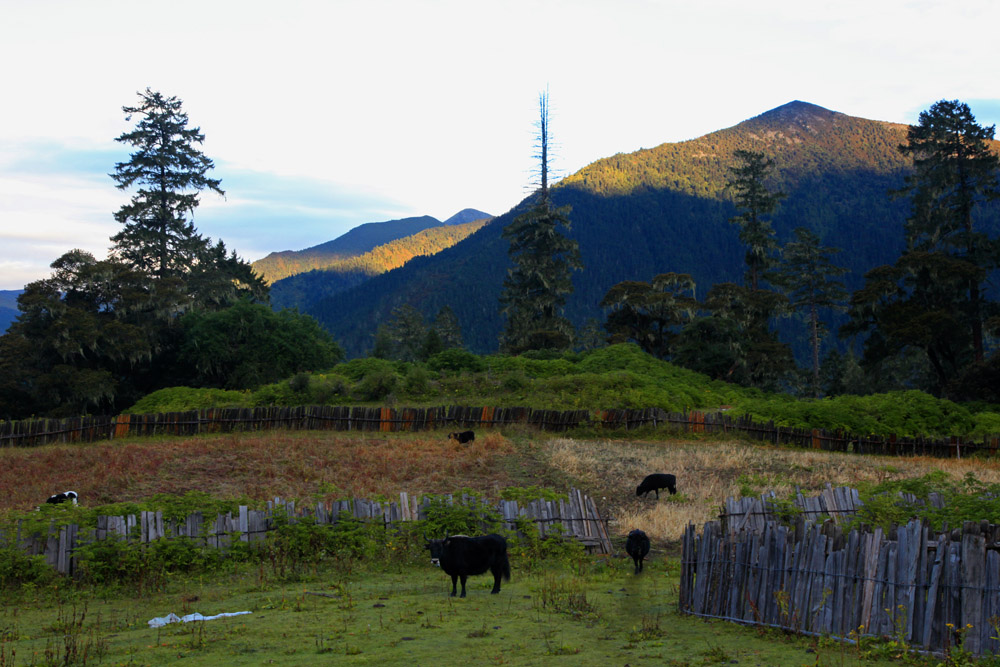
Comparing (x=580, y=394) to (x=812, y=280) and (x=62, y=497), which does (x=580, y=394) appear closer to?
(x=62, y=497)

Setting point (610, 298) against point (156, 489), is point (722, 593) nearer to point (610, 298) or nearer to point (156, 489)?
point (156, 489)

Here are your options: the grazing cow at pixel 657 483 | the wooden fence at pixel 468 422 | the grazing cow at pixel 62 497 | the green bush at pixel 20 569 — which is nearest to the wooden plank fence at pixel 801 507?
the grazing cow at pixel 657 483

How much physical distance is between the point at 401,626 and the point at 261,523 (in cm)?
547

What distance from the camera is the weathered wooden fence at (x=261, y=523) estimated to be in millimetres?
12836

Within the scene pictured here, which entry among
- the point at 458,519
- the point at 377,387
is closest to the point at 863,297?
the point at 377,387

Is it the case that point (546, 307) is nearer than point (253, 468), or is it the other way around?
point (253, 468)

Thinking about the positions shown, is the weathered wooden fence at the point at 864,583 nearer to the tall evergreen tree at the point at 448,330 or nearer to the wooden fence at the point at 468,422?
the wooden fence at the point at 468,422

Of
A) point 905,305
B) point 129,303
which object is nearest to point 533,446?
point 129,303

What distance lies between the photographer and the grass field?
26.8 ft

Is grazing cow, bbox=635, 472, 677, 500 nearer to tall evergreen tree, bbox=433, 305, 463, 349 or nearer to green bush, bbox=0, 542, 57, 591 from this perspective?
green bush, bbox=0, 542, 57, 591

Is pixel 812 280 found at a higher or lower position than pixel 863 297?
higher

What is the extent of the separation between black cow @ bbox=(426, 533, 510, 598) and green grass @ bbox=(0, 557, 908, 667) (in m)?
0.37

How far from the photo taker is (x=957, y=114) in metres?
47.2

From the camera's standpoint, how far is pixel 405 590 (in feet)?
39.2
